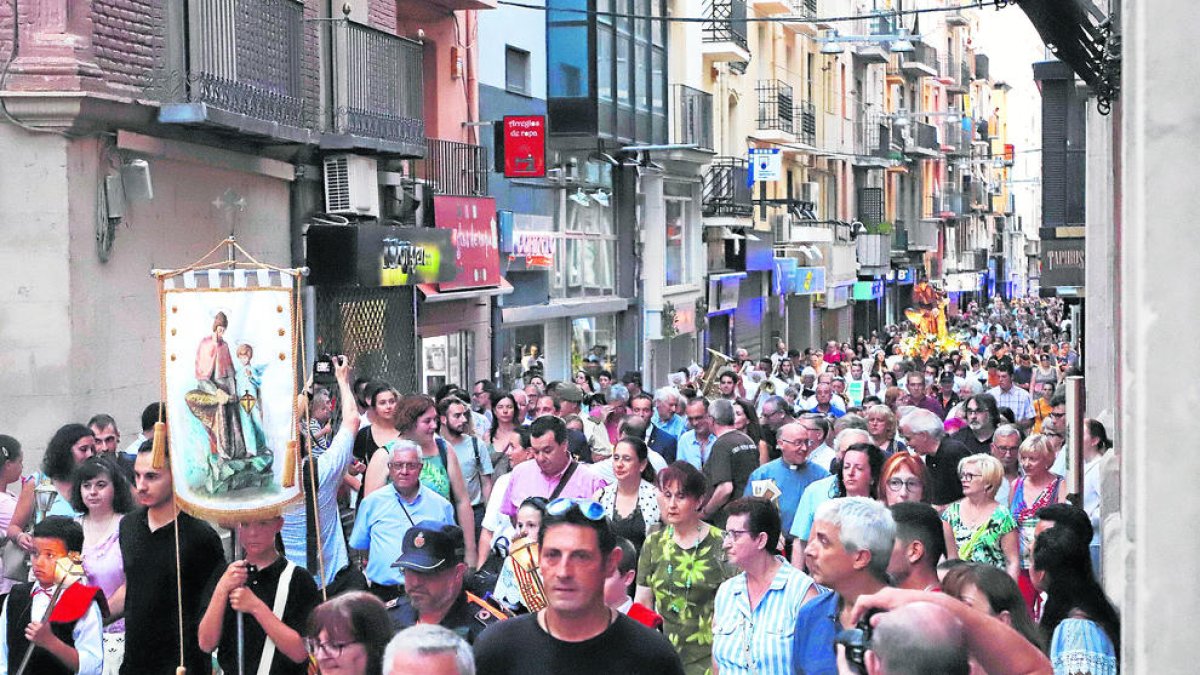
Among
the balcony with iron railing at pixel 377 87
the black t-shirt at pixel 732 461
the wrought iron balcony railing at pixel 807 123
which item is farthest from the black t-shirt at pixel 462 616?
the wrought iron balcony railing at pixel 807 123

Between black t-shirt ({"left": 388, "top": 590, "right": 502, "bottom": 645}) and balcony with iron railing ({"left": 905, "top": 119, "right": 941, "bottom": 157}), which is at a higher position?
balcony with iron railing ({"left": 905, "top": 119, "right": 941, "bottom": 157})

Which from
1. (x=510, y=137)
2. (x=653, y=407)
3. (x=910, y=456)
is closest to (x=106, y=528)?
(x=910, y=456)

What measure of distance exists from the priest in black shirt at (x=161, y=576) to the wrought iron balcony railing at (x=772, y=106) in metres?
37.6

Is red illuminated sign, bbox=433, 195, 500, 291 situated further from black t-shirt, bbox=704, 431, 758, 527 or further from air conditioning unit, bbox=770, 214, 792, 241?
air conditioning unit, bbox=770, 214, 792, 241

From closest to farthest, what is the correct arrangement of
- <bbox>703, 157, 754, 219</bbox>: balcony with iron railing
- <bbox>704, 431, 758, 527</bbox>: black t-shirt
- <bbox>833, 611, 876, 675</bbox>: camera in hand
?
1. <bbox>833, 611, 876, 675</bbox>: camera in hand
2. <bbox>704, 431, 758, 527</bbox>: black t-shirt
3. <bbox>703, 157, 754, 219</bbox>: balcony with iron railing

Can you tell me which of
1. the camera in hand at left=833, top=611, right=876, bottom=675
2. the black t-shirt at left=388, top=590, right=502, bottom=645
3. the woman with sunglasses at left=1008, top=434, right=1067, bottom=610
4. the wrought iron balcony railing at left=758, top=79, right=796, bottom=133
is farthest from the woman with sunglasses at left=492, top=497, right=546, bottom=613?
the wrought iron balcony railing at left=758, top=79, right=796, bottom=133

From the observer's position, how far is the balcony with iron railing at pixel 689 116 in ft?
118

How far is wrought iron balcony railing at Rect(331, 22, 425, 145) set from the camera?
63.9ft

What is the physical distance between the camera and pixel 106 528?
8.02 meters

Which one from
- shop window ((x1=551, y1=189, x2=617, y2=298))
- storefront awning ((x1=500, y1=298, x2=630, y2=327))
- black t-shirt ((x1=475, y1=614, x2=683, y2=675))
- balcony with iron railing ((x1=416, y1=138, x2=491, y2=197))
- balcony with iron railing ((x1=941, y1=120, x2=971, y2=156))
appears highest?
balcony with iron railing ((x1=941, y1=120, x2=971, y2=156))

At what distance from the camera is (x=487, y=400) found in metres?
16.5

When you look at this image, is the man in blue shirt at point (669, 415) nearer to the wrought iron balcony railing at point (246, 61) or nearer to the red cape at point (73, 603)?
the wrought iron balcony railing at point (246, 61)

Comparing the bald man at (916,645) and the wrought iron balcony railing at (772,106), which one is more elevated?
the wrought iron balcony railing at (772,106)

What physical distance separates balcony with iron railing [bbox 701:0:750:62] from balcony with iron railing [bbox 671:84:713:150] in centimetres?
176
